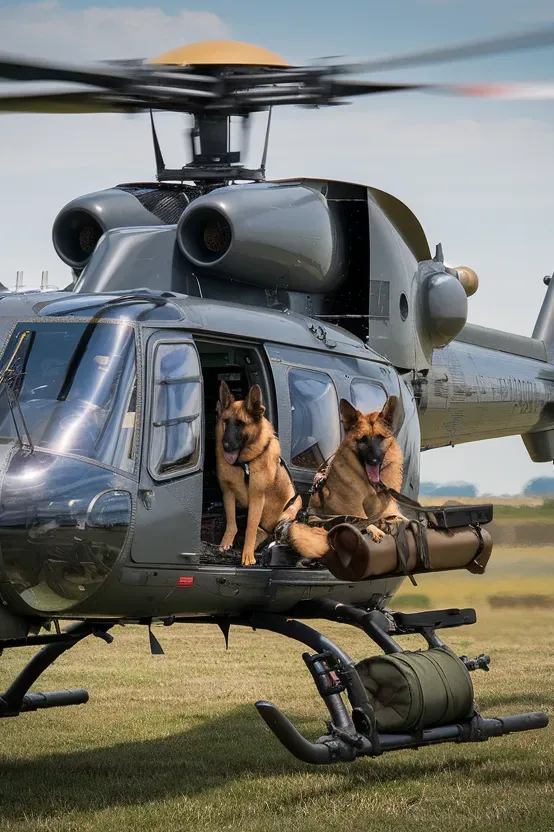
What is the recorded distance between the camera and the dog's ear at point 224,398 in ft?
20.6

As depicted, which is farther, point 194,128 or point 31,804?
point 194,128

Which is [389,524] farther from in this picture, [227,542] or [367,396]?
[367,396]

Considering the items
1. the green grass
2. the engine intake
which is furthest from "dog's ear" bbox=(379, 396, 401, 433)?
the green grass

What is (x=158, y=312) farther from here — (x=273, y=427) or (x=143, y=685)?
(x=143, y=685)

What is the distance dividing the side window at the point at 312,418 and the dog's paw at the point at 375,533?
0.69 m

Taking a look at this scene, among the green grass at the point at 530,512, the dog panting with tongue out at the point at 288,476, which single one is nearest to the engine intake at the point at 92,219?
the dog panting with tongue out at the point at 288,476

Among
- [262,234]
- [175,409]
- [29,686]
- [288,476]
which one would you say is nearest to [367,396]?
[288,476]

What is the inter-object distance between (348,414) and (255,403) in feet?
1.66

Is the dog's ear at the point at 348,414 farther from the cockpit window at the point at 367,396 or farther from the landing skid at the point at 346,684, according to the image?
the landing skid at the point at 346,684

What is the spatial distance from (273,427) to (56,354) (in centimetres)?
124

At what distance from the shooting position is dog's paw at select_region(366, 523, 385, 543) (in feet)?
19.9

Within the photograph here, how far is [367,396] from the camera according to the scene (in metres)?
7.18

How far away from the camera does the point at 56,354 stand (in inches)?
231

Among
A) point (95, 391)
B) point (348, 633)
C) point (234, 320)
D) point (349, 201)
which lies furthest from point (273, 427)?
point (348, 633)
